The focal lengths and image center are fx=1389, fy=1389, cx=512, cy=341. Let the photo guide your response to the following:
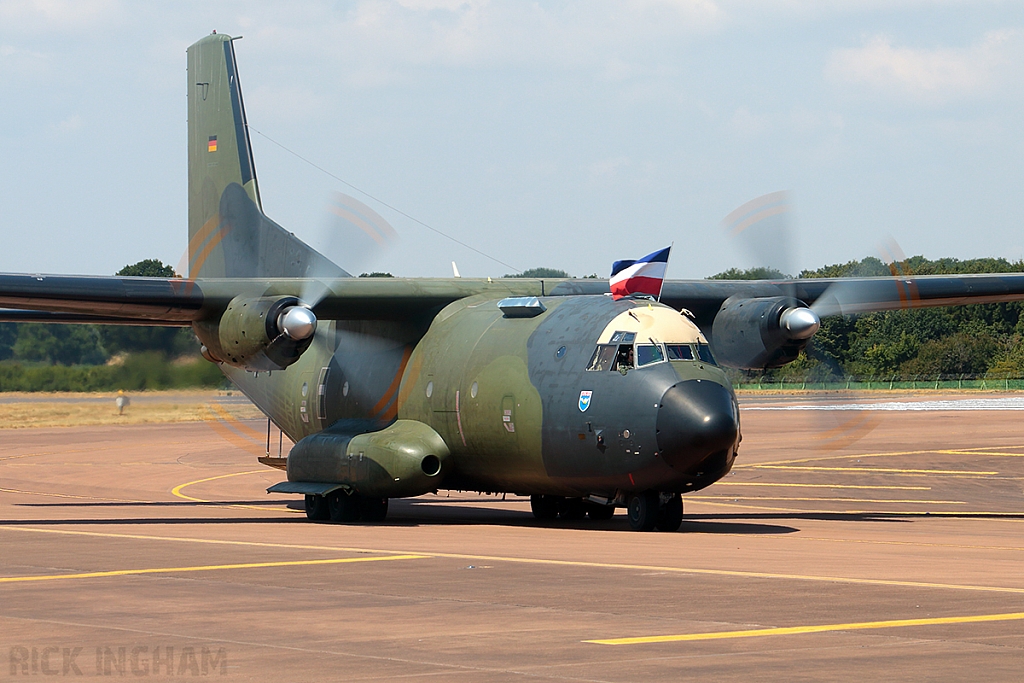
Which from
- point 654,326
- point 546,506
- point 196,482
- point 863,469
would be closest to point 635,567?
point 654,326

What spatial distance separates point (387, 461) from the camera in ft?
74.8

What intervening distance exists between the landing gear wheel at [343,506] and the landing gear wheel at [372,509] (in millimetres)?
109

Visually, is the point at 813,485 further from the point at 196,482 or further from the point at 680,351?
the point at 196,482

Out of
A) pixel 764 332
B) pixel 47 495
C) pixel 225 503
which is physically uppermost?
pixel 764 332

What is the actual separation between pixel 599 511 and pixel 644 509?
3511 mm

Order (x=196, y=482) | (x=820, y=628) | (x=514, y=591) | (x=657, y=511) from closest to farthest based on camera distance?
(x=820, y=628) → (x=514, y=591) → (x=657, y=511) → (x=196, y=482)

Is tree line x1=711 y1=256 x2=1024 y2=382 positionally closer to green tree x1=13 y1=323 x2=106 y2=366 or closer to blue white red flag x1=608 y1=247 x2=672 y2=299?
green tree x1=13 y1=323 x2=106 y2=366

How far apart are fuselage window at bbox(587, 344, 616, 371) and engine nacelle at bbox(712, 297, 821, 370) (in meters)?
3.78

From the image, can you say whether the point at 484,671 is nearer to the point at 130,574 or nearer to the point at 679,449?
the point at 130,574

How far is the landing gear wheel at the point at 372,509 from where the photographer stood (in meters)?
23.8

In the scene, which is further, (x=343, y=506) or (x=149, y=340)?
(x=149, y=340)

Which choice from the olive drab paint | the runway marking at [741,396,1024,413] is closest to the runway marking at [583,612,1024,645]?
the olive drab paint

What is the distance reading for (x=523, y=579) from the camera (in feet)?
47.0

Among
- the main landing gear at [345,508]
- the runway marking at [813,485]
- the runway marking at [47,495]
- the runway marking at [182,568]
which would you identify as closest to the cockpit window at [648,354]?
the runway marking at [182,568]
